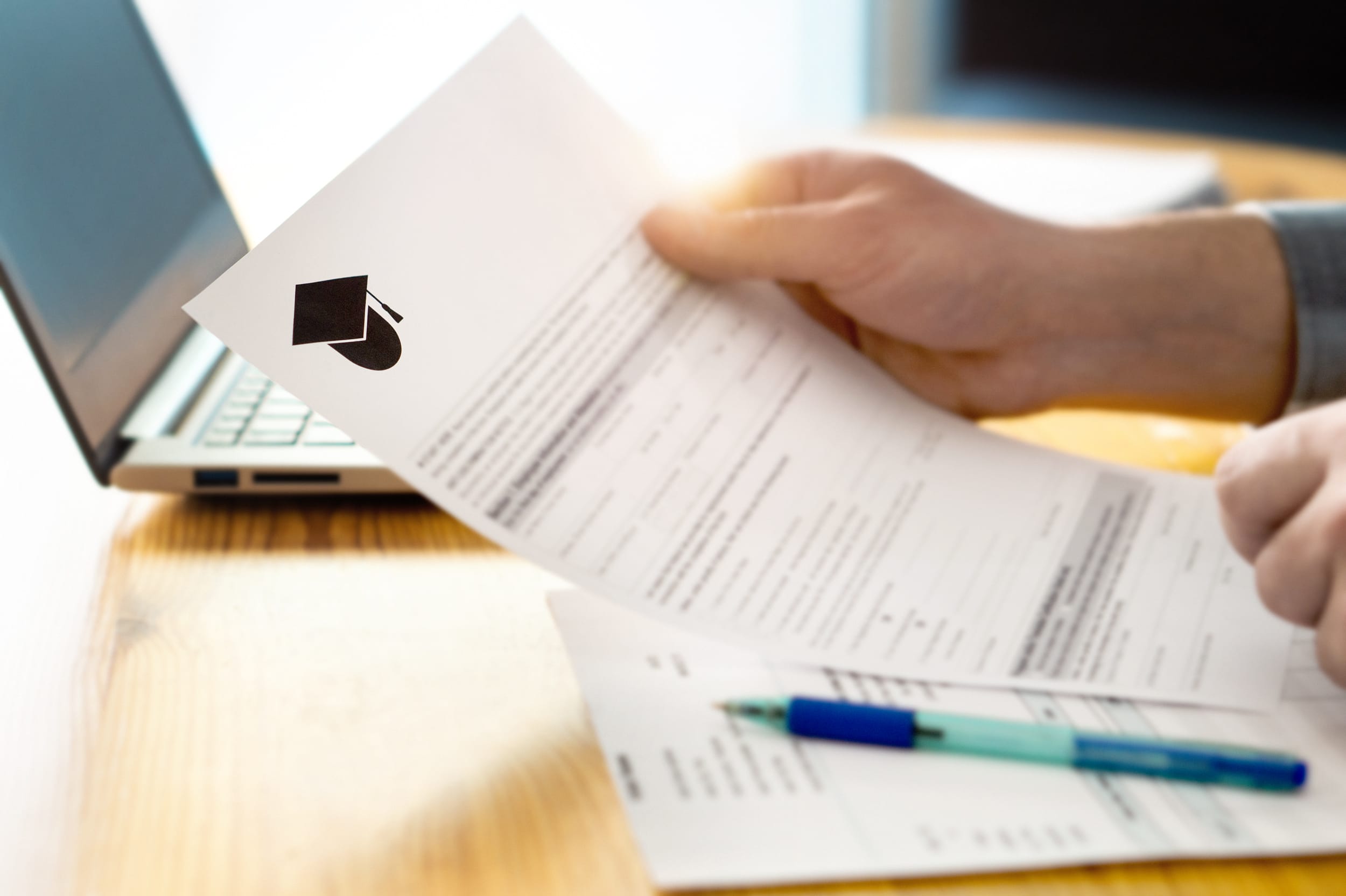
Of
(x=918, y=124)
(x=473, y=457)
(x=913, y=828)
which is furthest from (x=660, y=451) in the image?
(x=918, y=124)

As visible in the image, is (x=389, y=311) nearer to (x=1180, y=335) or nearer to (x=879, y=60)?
(x=1180, y=335)

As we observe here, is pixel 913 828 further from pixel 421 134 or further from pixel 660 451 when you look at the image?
pixel 421 134

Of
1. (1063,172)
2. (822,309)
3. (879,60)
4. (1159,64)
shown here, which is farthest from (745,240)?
(879,60)

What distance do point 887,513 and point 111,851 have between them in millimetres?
361

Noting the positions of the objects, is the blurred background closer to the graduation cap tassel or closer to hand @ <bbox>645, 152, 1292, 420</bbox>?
hand @ <bbox>645, 152, 1292, 420</bbox>

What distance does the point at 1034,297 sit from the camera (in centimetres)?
72

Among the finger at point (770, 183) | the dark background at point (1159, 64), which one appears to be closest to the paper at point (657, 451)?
the finger at point (770, 183)

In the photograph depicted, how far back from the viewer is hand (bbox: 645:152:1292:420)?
682 millimetres

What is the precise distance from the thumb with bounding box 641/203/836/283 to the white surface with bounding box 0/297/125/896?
34cm

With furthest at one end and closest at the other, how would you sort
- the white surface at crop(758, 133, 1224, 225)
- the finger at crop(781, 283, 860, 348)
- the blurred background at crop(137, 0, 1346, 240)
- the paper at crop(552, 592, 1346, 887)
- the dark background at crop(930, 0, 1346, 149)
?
the dark background at crop(930, 0, 1346, 149), the blurred background at crop(137, 0, 1346, 240), the white surface at crop(758, 133, 1224, 225), the finger at crop(781, 283, 860, 348), the paper at crop(552, 592, 1346, 887)

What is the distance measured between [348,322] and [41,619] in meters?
0.22

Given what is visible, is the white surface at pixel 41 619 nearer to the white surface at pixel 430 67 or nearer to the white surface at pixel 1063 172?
the white surface at pixel 430 67

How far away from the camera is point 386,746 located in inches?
16.9

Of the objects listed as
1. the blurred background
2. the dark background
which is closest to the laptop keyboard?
the blurred background
